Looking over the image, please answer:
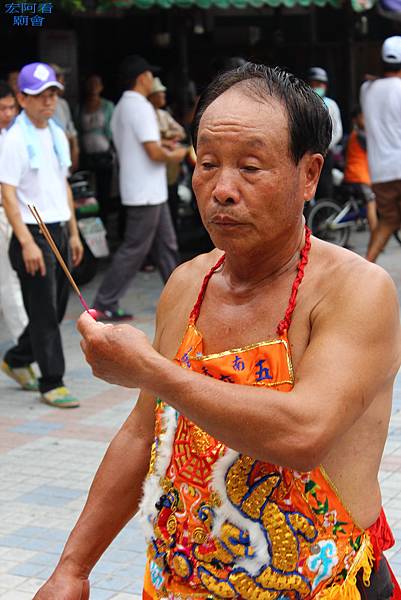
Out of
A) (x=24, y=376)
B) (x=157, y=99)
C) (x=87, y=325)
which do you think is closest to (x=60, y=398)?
(x=24, y=376)

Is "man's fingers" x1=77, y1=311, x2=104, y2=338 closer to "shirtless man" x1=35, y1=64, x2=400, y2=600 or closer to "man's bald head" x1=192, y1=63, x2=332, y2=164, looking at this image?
"shirtless man" x1=35, y1=64, x2=400, y2=600

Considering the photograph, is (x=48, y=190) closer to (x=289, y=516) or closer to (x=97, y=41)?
(x=289, y=516)

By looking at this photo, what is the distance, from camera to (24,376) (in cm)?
697

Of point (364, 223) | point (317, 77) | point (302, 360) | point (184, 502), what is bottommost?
point (364, 223)

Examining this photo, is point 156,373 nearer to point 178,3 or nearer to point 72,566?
point 72,566

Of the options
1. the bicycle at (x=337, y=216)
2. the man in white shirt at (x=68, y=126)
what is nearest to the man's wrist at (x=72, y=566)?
the man in white shirt at (x=68, y=126)

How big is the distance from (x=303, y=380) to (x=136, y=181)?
696 cm

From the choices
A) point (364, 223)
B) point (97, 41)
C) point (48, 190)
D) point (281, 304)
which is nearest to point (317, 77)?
point (364, 223)

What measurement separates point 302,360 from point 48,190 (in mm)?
4730

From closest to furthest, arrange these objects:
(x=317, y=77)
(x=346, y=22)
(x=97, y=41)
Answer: (x=317, y=77) → (x=97, y=41) → (x=346, y=22)

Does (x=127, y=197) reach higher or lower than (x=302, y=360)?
lower

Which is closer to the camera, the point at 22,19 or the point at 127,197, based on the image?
the point at 22,19

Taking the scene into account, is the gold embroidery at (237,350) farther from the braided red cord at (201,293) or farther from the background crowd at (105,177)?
the background crowd at (105,177)

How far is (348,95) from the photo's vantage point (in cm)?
1642
